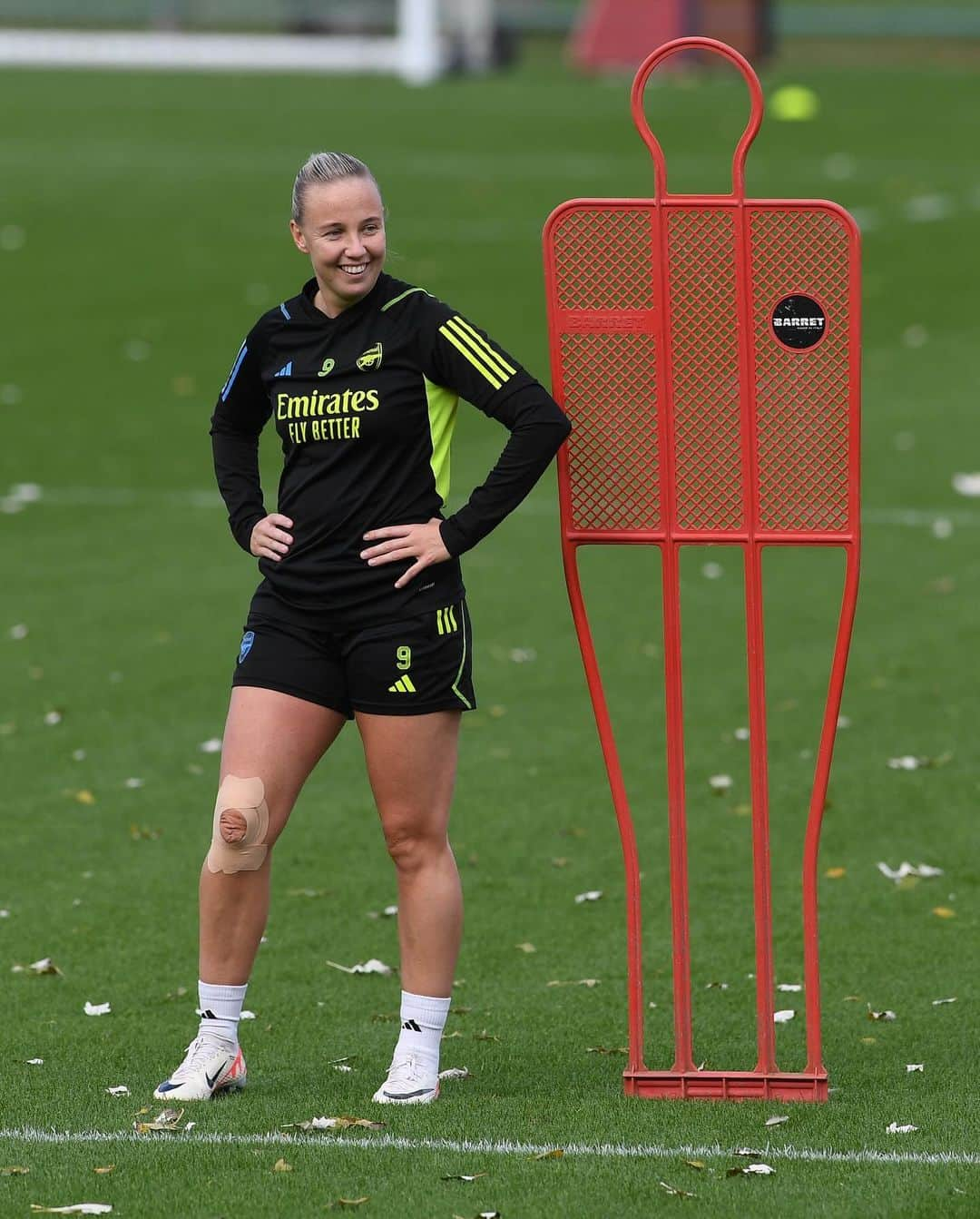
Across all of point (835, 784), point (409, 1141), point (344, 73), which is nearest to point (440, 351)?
point (409, 1141)

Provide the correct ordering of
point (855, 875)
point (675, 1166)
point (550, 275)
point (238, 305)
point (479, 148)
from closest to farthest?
1. point (675, 1166)
2. point (550, 275)
3. point (855, 875)
4. point (238, 305)
5. point (479, 148)

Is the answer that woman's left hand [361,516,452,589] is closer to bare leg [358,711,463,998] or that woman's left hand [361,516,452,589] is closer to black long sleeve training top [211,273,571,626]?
black long sleeve training top [211,273,571,626]

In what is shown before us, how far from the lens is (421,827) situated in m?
5.17

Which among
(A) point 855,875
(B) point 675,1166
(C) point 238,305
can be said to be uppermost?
(C) point 238,305

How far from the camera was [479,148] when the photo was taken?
3341cm

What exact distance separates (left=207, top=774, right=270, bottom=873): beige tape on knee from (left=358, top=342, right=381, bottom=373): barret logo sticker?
0.92 meters

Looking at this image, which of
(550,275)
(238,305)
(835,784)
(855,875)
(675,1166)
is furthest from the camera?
(238,305)

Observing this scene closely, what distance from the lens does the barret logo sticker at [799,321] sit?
5094 mm

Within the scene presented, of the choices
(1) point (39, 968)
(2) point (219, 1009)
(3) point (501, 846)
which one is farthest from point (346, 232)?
(3) point (501, 846)

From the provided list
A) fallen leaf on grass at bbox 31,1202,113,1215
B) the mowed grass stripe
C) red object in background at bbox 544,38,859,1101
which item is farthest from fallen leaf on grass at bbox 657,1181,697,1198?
the mowed grass stripe

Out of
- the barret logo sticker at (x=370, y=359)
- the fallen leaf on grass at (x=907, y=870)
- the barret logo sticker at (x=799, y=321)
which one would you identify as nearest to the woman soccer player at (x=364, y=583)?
the barret logo sticker at (x=370, y=359)

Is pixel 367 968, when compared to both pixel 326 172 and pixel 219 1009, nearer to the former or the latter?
pixel 219 1009

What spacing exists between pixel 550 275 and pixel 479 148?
94.7 feet

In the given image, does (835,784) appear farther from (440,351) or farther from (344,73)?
(344,73)
